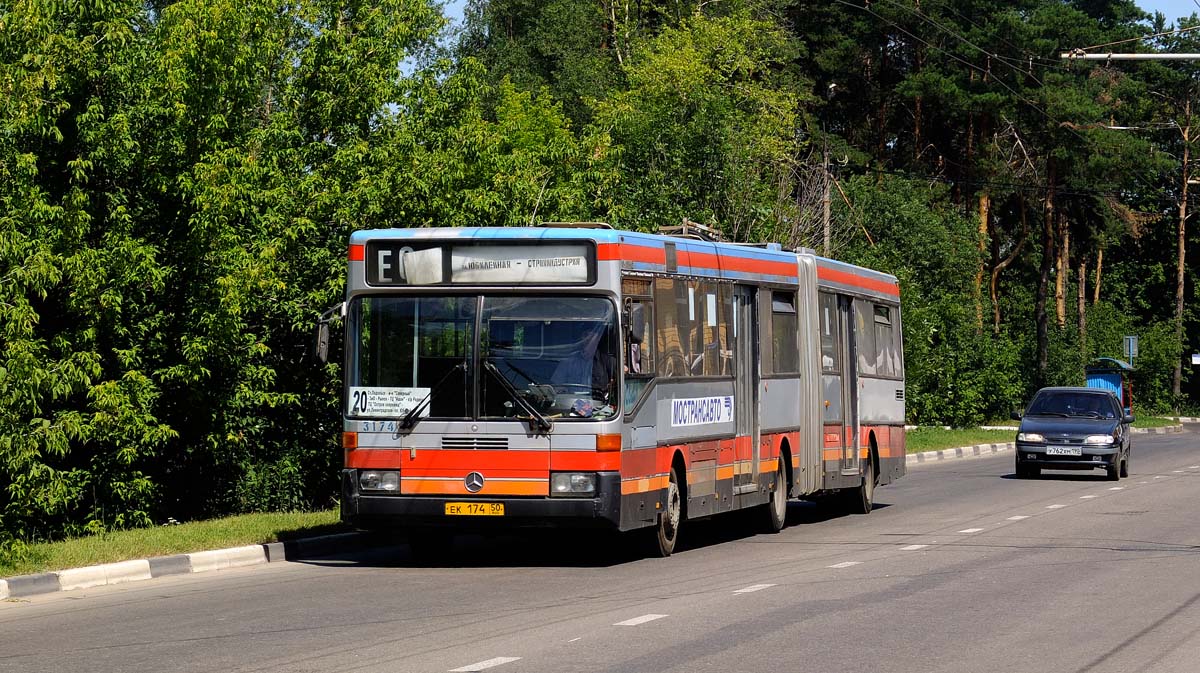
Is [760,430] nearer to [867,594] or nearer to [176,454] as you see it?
[867,594]

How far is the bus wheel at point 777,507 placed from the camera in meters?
19.1

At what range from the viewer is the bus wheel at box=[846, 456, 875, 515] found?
881 inches

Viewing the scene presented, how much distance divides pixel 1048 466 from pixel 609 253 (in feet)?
56.2

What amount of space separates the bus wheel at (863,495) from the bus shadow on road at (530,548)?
2.42 metres

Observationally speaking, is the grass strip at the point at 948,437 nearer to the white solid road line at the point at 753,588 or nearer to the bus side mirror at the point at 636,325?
the bus side mirror at the point at 636,325

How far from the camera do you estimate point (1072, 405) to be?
30750 mm

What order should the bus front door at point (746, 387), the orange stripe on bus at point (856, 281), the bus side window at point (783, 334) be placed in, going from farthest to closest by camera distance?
1. the orange stripe on bus at point (856, 281)
2. the bus side window at point (783, 334)
3. the bus front door at point (746, 387)

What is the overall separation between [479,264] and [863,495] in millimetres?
9122

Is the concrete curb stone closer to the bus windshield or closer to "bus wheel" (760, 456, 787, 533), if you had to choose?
the bus windshield

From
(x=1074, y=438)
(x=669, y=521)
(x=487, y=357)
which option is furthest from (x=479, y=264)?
(x=1074, y=438)

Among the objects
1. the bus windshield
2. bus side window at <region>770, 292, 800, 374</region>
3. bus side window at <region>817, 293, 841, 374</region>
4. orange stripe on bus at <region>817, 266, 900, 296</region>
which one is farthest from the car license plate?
A: orange stripe on bus at <region>817, 266, 900, 296</region>

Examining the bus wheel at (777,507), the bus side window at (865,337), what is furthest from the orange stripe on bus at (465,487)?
the bus side window at (865,337)

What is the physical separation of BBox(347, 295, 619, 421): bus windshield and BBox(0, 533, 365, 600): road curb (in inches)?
69.8

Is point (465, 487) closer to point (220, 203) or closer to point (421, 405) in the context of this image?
point (421, 405)
